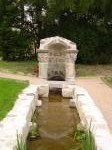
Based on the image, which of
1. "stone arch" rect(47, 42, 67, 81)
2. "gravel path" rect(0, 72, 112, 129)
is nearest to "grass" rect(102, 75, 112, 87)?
"gravel path" rect(0, 72, 112, 129)

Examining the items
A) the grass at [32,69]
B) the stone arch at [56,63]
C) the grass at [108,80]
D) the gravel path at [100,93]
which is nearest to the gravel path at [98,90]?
the gravel path at [100,93]

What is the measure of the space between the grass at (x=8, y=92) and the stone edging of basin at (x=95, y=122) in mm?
1563

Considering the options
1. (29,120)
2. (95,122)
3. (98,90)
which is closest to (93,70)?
(98,90)

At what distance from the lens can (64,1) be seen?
1773cm

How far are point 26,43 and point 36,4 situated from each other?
190 centimetres

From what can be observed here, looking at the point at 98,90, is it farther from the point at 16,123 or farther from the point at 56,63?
the point at 16,123

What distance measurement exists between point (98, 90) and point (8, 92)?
2.97 meters

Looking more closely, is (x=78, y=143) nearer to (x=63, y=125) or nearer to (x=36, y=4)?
(x=63, y=125)

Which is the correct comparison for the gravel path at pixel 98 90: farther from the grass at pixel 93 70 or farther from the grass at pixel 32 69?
the grass at pixel 93 70

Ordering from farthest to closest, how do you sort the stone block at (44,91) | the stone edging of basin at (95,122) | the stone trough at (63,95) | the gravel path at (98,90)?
1. the stone block at (44,91)
2. the gravel path at (98,90)
3. the stone trough at (63,95)
4. the stone edging of basin at (95,122)

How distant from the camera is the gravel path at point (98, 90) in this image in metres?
9.75

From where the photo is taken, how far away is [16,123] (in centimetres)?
726

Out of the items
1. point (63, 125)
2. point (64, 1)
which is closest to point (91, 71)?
point (64, 1)

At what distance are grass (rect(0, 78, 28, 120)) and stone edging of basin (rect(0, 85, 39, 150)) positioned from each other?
149 mm
